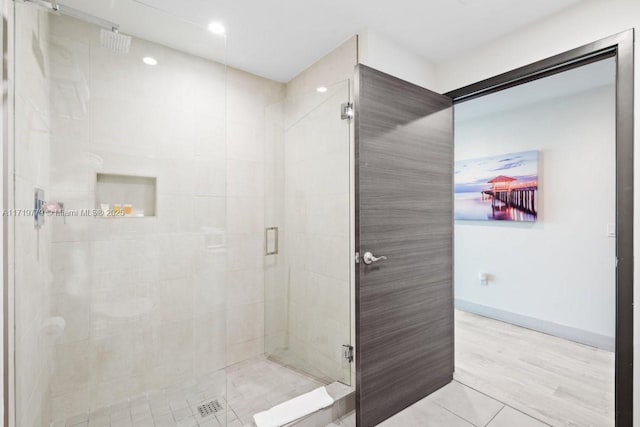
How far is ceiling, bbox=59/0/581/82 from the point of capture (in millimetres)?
1423

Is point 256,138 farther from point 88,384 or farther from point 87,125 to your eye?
point 88,384

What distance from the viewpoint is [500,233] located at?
3.45 meters

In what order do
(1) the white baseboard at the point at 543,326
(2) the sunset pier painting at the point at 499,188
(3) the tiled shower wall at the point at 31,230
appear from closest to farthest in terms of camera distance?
(3) the tiled shower wall at the point at 31,230
(1) the white baseboard at the point at 543,326
(2) the sunset pier painting at the point at 499,188

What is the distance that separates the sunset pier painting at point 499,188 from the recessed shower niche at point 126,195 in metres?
3.47

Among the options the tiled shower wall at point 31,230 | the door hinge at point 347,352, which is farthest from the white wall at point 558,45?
the tiled shower wall at point 31,230

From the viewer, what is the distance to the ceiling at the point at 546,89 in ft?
7.98

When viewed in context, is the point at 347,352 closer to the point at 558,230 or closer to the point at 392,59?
the point at 392,59

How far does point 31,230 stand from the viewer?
1128 mm

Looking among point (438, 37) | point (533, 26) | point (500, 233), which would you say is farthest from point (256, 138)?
point (500, 233)

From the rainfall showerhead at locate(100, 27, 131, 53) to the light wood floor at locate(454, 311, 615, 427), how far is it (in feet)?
9.49

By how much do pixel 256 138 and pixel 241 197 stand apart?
51 centimetres

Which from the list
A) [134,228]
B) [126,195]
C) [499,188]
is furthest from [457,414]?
[499,188]

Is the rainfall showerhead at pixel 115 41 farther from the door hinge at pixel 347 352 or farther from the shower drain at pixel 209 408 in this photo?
the door hinge at pixel 347 352

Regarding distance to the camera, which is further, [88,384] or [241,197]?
[241,197]
